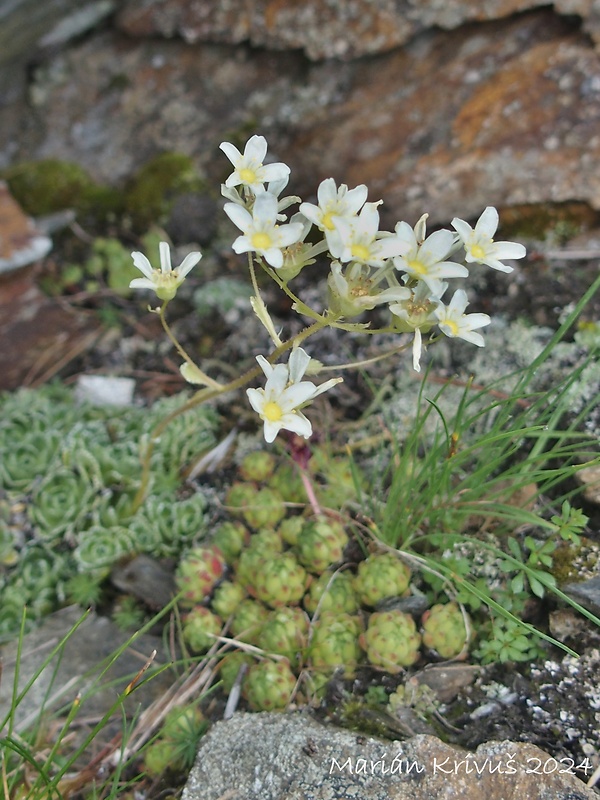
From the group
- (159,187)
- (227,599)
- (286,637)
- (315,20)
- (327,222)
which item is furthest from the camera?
(159,187)

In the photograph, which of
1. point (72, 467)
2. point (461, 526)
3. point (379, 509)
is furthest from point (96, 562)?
point (461, 526)

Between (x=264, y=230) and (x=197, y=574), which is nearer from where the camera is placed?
(x=264, y=230)

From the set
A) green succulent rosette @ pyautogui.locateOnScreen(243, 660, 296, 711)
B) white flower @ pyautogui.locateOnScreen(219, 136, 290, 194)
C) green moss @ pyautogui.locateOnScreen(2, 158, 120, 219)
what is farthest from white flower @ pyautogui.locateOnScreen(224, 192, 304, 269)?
green moss @ pyautogui.locateOnScreen(2, 158, 120, 219)

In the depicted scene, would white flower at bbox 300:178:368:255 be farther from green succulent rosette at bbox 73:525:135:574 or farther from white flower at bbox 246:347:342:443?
green succulent rosette at bbox 73:525:135:574

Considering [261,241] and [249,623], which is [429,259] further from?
[249,623]

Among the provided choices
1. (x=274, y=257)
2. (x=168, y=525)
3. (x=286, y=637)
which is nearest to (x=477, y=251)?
(x=274, y=257)
